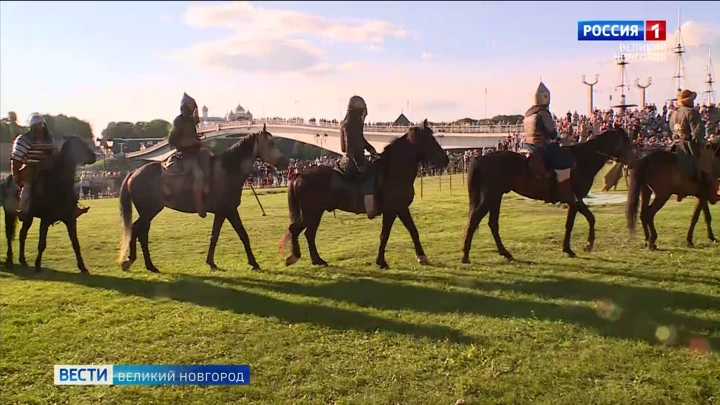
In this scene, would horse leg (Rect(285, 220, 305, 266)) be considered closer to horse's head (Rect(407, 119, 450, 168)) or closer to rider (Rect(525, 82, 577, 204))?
horse's head (Rect(407, 119, 450, 168))

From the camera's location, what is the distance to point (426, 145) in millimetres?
10844

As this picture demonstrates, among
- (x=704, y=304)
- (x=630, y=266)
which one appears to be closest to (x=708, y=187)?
(x=630, y=266)

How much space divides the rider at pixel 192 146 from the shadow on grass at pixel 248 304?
1.65m

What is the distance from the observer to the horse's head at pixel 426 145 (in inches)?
427

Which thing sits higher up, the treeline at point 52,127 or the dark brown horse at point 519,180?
the treeline at point 52,127

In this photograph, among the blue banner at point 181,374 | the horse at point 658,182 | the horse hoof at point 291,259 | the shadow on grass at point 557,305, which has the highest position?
the horse at point 658,182

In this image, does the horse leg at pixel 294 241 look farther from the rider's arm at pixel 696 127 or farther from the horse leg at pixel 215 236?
the rider's arm at pixel 696 127

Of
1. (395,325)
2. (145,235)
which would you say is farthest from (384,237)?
(145,235)

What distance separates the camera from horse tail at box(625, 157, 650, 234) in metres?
11.6

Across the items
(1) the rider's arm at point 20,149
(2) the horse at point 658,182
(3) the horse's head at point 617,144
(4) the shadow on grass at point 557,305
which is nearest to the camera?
(4) the shadow on grass at point 557,305

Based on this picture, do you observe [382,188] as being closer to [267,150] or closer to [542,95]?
[267,150]

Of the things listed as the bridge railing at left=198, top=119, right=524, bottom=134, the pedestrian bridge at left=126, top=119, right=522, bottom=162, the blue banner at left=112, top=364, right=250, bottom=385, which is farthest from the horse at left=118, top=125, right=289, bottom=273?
the bridge railing at left=198, top=119, right=524, bottom=134

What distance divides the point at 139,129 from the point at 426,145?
334 ft

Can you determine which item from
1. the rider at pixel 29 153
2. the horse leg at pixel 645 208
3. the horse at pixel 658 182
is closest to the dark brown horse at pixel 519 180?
the horse at pixel 658 182
